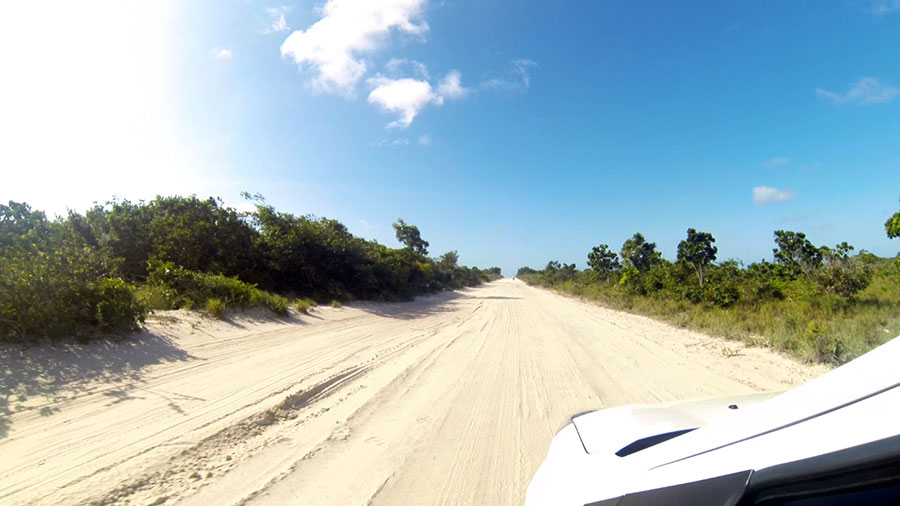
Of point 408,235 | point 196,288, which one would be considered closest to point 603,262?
point 408,235

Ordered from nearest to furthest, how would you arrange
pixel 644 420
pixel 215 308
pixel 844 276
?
pixel 644 420 → pixel 215 308 → pixel 844 276

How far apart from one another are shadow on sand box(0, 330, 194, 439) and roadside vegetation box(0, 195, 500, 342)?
1.03 ft

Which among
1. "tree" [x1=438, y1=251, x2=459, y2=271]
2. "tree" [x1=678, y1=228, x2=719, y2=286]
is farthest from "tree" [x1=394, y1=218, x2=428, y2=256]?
"tree" [x1=678, y1=228, x2=719, y2=286]

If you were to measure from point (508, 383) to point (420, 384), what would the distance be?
4.28 feet

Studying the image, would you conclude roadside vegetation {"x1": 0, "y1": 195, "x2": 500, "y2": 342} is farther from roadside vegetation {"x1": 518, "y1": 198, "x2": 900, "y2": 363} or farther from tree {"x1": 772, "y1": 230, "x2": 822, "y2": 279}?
tree {"x1": 772, "y1": 230, "x2": 822, "y2": 279}

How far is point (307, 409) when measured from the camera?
4.35 meters

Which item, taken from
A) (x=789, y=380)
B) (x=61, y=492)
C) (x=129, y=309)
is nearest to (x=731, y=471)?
(x=61, y=492)

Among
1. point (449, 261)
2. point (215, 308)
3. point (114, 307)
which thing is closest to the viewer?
point (114, 307)

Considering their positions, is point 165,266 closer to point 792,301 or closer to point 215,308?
point 215,308

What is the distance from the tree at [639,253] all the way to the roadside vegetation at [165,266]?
69.2ft

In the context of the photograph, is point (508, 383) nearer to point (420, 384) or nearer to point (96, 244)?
point (420, 384)

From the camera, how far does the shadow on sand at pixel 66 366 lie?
4.14 m

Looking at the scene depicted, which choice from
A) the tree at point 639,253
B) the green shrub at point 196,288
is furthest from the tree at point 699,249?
the green shrub at point 196,288

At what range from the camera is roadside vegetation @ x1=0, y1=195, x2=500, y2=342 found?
5402 mm
